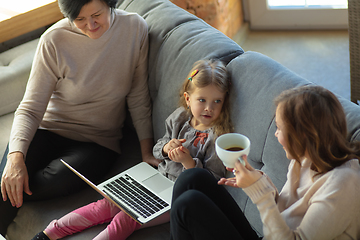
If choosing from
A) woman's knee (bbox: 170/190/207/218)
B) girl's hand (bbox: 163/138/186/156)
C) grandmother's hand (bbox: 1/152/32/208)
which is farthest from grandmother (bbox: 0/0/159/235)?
woman's knee (bbox: 170/190/207/218)

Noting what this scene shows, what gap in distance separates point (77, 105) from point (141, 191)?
0.55 meters

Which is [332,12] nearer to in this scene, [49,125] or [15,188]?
[49,125]

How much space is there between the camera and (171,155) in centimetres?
148

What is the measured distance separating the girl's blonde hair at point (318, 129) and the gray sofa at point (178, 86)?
0.11 m

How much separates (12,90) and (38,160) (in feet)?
2.45

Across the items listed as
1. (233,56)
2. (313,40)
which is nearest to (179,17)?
(233,56)

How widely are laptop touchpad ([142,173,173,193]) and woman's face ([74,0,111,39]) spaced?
2.18ft

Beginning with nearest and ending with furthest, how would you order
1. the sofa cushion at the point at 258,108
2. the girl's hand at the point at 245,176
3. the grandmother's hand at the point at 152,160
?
the girl's hand at the point at 245,176 < the sofa cushion at the point at 258,108 < the grandmother's hand at the point at 152,160

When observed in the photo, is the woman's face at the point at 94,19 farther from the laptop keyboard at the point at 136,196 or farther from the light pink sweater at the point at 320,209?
the light pink sweater at the point at 320,209

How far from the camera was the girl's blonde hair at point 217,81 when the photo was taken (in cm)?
143

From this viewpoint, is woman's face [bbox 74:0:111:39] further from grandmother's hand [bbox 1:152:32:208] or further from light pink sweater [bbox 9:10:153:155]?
grandmother's hand [bbox 1:152:32:208]

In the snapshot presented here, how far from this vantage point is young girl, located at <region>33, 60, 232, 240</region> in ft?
4.75

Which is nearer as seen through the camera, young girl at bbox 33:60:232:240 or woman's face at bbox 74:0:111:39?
young girl at bbox 33:60:232:240

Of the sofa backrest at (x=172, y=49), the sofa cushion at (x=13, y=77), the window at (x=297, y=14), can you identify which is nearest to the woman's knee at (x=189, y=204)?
the sofa backrest at (x=172, y=49)
